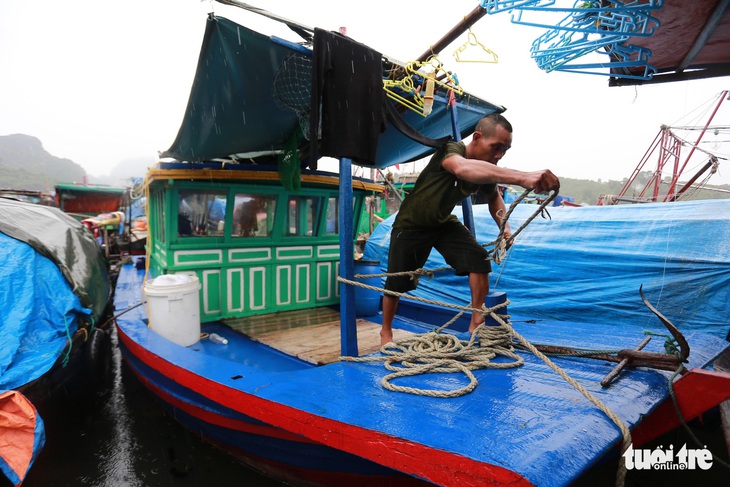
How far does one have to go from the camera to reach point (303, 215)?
5.29 metres

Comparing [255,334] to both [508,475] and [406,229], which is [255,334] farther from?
[508,475]

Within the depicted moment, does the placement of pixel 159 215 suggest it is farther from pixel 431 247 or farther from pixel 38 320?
pixel 431 247

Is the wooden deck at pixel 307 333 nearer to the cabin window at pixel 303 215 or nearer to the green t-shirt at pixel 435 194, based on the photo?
the cabin window at pixel 303 215

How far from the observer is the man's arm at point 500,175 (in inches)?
69.1

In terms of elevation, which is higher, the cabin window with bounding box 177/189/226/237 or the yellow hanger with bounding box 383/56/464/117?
the yellow hanger with bounding box 383/56/464/117

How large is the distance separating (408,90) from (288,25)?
112cm

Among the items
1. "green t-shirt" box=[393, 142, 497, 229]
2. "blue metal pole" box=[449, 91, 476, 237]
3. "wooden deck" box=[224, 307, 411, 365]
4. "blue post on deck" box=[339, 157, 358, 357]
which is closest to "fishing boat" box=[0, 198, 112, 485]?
"wooden deck" box=[224, 307, 411, 365]

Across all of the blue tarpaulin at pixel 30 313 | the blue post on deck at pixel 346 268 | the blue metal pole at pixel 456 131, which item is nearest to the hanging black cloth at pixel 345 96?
the blue post on deck at pixel 346 268

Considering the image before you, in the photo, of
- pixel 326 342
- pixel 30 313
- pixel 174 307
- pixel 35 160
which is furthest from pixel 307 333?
pixel 35 160

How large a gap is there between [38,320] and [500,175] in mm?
3962

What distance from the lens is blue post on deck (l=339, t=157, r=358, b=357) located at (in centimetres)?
268

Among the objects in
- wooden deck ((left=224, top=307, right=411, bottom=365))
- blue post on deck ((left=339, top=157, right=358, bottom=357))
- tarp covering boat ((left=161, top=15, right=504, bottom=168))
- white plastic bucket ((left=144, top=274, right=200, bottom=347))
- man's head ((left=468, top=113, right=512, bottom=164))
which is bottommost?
wooden deck ((left=224, top=307, right=411, bottom=365))

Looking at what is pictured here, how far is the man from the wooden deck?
0.80 metres

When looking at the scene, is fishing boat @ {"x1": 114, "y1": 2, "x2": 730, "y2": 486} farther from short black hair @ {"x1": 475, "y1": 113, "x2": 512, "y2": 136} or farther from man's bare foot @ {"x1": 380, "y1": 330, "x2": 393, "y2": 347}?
short black hair @ {"x1": 475, "y1": 113, "x2": 512, "y2": 136}
